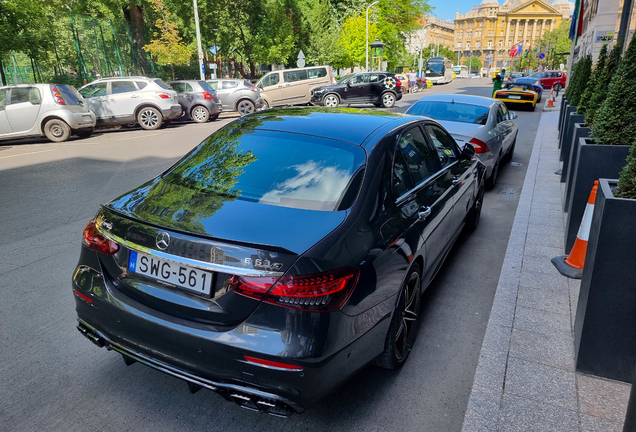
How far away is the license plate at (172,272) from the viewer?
92.0 inches

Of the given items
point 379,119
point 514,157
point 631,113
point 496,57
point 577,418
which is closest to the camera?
point 577,418

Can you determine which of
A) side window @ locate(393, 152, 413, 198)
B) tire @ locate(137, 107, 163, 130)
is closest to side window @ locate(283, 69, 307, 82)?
tire @ locate(137, 107, 163, 130)

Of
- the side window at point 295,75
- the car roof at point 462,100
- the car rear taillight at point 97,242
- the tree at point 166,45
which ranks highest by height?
the tree at point 166,45

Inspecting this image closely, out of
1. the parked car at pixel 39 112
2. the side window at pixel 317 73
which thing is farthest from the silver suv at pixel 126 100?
the side window at pixel 317 73

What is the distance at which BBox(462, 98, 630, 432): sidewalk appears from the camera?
106 inches

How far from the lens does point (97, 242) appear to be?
8.93 ft

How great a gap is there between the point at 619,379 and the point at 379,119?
238cm

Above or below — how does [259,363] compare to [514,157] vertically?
above

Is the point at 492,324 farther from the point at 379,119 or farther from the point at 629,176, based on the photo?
the point at 379,119

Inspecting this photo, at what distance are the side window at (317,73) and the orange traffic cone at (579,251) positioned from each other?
2111cm

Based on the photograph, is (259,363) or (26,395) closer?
(259,363)

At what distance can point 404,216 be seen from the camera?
10.2 feet

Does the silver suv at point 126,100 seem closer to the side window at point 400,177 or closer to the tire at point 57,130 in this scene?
the tire at point 57,130

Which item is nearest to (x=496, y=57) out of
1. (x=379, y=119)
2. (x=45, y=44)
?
(x=45, y=44)
